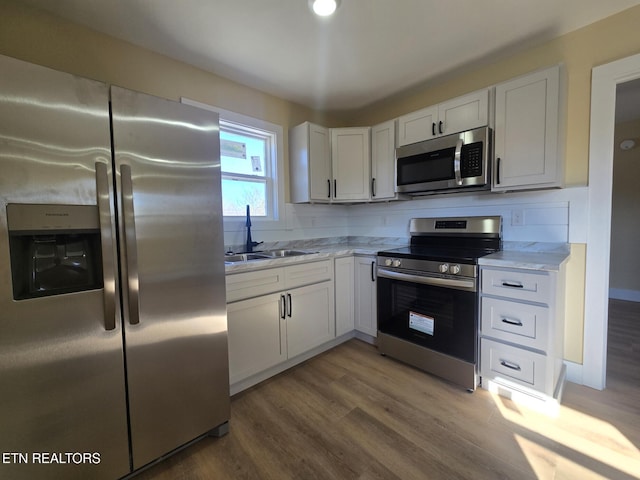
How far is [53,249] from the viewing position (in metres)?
1.09

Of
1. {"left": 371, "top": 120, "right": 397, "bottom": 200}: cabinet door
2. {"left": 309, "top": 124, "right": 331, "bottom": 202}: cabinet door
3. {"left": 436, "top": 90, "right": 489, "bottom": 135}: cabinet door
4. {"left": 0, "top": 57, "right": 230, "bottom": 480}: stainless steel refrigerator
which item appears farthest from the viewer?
{"left": 309, "top": 124, "right": 331, "bottom": 202}: cabinet door

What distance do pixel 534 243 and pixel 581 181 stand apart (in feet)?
1.66

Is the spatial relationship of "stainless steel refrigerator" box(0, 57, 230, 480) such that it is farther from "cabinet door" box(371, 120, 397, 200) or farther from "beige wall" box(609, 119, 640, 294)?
"beige wall" box(609, 119, 640, 294)

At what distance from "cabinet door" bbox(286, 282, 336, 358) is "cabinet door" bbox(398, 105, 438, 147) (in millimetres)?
1511

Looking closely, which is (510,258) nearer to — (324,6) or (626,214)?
(324,6)

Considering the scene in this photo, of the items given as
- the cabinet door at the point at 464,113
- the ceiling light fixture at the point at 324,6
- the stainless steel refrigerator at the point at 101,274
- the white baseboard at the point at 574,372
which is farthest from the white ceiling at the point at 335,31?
the white baseboard at the point at 574,372

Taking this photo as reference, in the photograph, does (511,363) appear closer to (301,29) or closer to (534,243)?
(534,243)

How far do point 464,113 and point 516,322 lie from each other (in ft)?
5.22

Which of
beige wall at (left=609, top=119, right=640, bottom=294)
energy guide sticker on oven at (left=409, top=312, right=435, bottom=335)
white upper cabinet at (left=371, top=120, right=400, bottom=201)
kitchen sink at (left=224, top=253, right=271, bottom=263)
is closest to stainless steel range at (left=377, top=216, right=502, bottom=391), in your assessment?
energy guide sticker on oven at (left=409, top=312, right=435, bottom=335)

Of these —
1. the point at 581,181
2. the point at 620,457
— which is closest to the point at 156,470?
the point at 620,457

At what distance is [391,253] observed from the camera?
2.27 meters

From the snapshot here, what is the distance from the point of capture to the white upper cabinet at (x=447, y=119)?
2.09 metres

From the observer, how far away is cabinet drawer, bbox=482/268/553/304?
1613mm

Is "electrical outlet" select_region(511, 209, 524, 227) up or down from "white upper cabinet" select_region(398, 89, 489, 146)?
down
